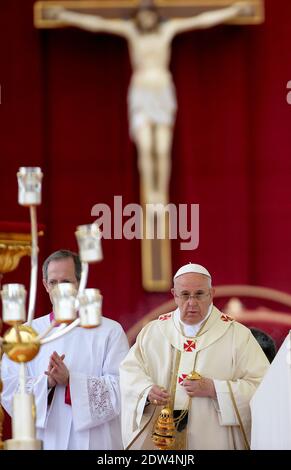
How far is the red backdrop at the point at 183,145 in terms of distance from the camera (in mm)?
7770

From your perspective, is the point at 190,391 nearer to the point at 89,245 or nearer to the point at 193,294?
the point at 193,294

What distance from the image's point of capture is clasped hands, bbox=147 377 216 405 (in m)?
4.54

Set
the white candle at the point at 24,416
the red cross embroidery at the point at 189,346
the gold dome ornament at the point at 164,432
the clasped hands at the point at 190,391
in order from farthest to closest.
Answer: the red cross embroidery at the point at 189,346 < the clasped hands at the point at 190,391 < the gold dome ornament at the point at 164,432 < the white candle at the point at 24,416

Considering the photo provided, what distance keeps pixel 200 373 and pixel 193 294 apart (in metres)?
0.34

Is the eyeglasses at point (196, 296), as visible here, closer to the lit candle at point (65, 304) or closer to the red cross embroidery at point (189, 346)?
the red cross embroidery at point (189, 346)

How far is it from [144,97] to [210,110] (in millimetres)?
700

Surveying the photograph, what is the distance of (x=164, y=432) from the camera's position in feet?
14.4

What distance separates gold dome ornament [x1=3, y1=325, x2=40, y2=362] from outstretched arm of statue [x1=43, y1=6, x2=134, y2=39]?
13.4 feet

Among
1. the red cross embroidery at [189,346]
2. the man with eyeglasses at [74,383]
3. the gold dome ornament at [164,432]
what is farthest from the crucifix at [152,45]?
the gold dome ornament at [164,432]

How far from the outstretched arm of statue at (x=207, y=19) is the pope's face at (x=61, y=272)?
291cm

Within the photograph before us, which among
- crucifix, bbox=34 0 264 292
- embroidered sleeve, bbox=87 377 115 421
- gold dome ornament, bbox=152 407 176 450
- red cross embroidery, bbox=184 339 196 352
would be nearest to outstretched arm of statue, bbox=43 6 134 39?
crucifix, bbox=34 0 264 292

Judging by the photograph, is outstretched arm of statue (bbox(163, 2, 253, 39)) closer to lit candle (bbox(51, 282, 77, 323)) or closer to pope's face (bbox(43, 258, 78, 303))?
pope's face (bbox(43, 258, 78, 303))

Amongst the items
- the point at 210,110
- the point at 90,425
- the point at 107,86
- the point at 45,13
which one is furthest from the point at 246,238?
the point at 90,425

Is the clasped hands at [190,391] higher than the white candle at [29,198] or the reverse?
the reverse
